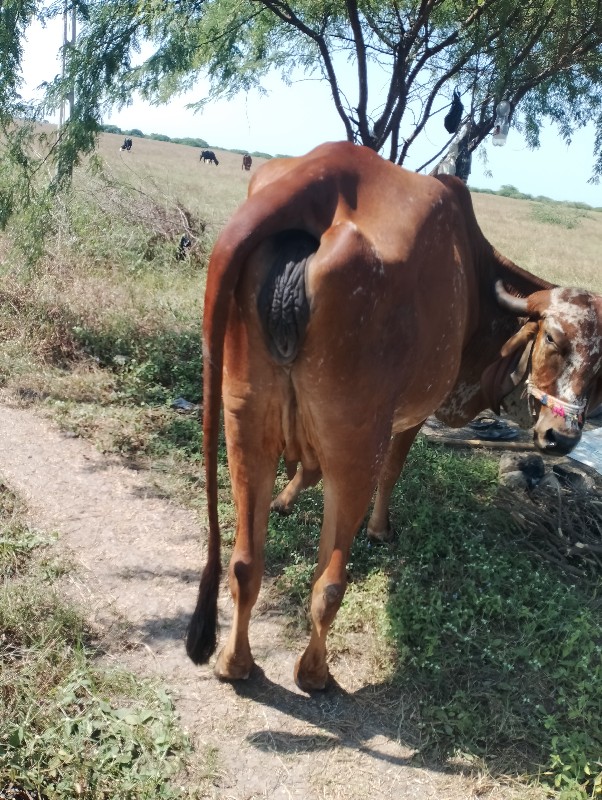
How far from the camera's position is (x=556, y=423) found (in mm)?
3596

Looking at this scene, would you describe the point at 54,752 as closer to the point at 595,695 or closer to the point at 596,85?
the point at 595,695

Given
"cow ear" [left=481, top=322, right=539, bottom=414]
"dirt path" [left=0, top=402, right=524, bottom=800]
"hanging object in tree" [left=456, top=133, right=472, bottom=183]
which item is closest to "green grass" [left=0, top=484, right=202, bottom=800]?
"dirt path" [left=0, top=402, right=524, bottom=800]

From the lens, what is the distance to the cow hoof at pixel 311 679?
314 centimetres

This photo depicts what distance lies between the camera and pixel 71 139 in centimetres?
592

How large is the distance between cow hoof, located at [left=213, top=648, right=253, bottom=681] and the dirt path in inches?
2.0

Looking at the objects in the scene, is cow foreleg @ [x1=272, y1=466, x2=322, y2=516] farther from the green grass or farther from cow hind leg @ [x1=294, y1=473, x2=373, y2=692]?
the green grass

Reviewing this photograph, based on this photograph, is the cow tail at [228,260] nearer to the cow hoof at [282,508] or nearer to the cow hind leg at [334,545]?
the cow hind leg at [334,545]

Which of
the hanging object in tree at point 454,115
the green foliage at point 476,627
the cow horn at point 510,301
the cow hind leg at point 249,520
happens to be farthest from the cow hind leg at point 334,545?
the hanging object in tree at point 454,115

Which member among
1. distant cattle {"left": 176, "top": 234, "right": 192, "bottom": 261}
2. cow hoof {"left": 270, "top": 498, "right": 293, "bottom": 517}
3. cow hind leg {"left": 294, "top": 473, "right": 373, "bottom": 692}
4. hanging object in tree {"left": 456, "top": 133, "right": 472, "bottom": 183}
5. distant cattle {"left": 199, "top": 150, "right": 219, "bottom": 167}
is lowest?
cow hoof {"left": 270, "top": 498, "right": 293, "bottom": 517}

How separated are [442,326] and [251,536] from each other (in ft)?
4.19

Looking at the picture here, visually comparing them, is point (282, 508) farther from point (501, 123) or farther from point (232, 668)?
point (501, 123)

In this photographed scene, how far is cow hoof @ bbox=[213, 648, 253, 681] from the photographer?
3117 millimetres

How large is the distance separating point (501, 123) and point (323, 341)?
5571 millimetres

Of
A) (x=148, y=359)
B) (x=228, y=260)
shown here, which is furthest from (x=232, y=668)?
(x=148, y=359)
